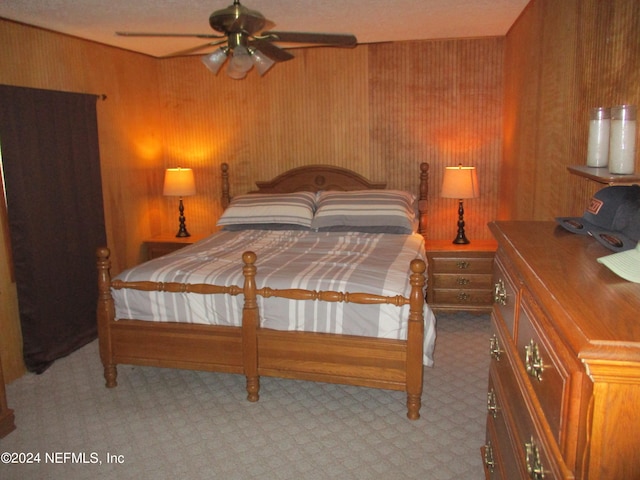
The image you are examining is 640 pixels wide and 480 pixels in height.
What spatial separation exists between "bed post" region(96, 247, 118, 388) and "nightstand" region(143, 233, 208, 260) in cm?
151

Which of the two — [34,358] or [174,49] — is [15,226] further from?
[174,49]

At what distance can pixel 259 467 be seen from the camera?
7.91 ft

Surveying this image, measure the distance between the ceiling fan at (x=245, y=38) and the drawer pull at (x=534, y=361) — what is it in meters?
1.75

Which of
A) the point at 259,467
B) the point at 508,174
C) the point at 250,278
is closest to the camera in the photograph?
the point at 259,467

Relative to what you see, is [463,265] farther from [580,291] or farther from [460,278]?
[580,291]

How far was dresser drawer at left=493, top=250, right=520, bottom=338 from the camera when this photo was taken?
1488 mm

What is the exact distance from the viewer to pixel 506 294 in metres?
1.62

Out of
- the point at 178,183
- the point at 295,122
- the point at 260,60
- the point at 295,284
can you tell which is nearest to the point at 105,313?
the point at 295,284

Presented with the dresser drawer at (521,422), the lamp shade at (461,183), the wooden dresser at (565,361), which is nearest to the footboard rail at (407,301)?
the dresser drawer at (521,422)

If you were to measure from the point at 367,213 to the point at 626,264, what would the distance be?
9.74 ft

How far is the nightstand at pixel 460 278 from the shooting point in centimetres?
411

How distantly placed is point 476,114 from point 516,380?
3456 mm

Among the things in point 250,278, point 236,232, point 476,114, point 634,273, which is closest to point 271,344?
point 250,278

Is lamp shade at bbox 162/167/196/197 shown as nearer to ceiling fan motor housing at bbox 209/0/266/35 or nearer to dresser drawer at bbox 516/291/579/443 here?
ceiling fan motor housing at bbox 209/0/266/35
